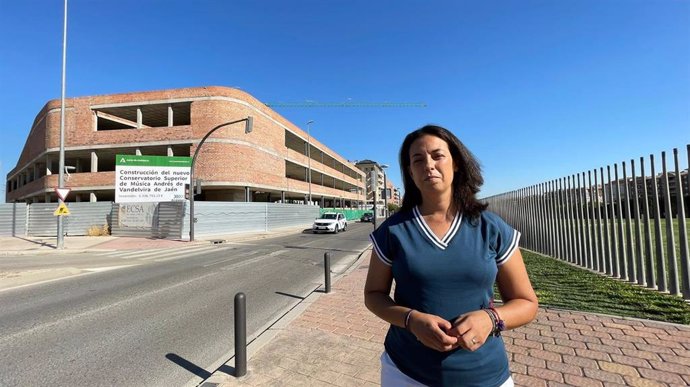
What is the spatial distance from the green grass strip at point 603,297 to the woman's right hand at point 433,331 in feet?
17.1

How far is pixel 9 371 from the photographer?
163 inches

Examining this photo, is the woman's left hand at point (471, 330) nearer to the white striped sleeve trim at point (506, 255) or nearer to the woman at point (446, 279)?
the woman at point (446, 279)

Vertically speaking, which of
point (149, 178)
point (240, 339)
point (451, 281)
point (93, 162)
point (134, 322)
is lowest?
point (134, 322)

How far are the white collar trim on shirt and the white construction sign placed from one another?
26.7m

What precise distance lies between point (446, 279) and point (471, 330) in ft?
0.66

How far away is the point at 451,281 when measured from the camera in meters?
1.51

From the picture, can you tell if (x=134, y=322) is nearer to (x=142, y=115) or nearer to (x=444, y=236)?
(x=444, y=236)

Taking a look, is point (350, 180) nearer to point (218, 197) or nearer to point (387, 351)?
point (218, 197)

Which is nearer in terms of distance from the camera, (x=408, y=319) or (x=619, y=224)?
(x=408, y=319)

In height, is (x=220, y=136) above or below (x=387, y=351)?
above

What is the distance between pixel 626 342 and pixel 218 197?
35.9 meters

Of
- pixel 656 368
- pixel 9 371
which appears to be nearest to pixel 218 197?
pixel 9 371

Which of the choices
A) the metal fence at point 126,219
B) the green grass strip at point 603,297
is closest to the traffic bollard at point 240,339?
the green grass strip at point 603,297

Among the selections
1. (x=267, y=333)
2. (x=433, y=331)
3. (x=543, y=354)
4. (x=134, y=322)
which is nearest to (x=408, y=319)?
(x=433, y=331)
